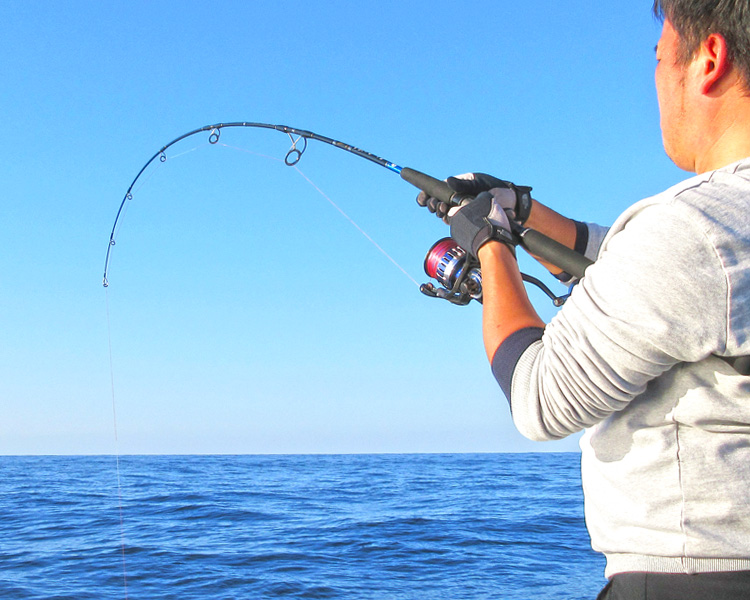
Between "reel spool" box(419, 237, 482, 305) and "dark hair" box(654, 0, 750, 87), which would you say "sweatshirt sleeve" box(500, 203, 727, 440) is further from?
"reel spool" box(419, 237, 482, 305)

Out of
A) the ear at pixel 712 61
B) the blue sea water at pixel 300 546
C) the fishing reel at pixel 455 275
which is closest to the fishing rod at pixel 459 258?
the fishing reel at pixel 455 275

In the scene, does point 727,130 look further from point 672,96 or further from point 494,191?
point 494,191

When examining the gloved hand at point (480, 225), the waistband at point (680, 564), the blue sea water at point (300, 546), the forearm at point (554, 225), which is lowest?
the blue sea water at point (300, 546)

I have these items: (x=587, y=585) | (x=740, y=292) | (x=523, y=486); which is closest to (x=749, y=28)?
(x=740, y=292)

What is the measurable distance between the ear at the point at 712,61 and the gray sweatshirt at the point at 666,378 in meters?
0.21

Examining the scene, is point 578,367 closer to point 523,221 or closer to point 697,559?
point 697,559

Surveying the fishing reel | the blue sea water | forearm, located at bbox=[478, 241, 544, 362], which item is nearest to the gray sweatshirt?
forearm, located at bbox=[478, 241, 544, 362]

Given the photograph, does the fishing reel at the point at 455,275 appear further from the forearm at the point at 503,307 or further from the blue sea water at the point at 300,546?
the blue sea water at the point at 300,546

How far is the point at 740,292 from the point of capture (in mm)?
977

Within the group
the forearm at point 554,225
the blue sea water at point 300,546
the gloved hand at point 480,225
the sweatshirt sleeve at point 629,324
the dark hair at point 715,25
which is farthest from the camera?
the blue sea water at point 300,546

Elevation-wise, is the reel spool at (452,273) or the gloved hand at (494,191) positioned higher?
the gloved hand at (494,191)

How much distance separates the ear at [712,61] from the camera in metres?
1.17

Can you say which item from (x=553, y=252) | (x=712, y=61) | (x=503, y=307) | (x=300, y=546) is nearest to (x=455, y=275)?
(x=553, y=252)

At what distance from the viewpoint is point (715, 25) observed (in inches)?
45.7
